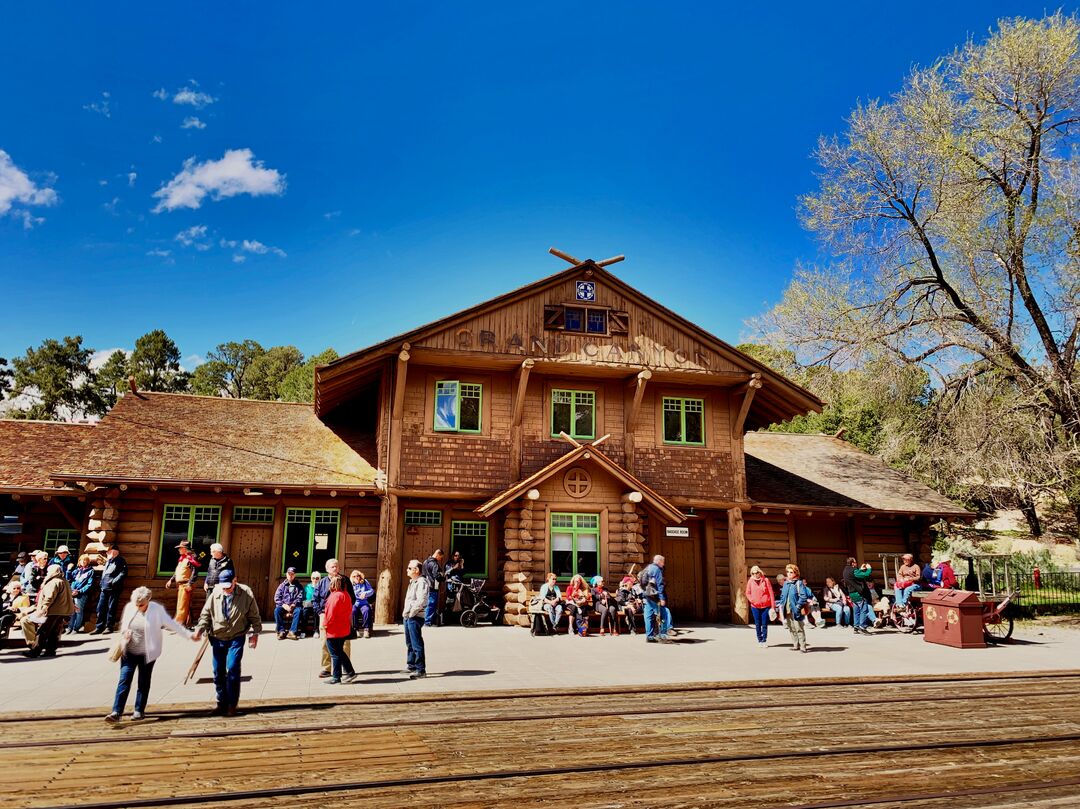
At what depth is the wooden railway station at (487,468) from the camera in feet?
58.2

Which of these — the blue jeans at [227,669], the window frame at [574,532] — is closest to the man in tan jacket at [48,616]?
the blue jeans at [227,669]

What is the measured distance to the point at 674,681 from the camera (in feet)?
35.5

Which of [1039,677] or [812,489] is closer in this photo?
[1039,677]

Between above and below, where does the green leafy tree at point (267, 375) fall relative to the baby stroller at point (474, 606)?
above

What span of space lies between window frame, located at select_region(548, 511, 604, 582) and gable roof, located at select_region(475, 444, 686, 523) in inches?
43.8

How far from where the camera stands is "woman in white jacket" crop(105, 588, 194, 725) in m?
7.99

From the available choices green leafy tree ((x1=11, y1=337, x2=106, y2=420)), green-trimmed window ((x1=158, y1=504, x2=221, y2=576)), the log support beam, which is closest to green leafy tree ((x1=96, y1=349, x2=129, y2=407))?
green leafy tree ((x1=11, y1=337, x2=106, y2=420))

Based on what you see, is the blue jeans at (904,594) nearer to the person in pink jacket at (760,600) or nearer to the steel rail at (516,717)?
the person in pink jacket at (760,600)

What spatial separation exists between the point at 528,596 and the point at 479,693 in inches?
314

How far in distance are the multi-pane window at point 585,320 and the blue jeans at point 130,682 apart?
13169 millimetres

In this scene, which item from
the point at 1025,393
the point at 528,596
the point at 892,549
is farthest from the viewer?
the point at 892,549

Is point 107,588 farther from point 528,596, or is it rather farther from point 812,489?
point 812,489

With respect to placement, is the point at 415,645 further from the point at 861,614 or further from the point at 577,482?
the point at 861,614

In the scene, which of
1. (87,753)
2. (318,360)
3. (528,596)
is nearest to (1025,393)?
(528,596)
